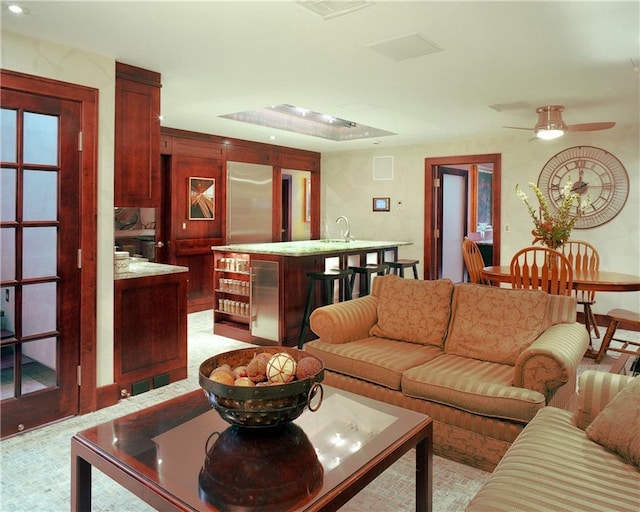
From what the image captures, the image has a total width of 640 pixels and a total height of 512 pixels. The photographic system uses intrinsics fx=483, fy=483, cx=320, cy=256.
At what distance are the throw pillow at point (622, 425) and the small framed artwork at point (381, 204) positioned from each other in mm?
5982

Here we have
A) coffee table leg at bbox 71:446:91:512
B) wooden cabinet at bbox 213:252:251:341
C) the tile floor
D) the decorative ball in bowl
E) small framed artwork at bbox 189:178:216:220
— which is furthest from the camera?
small framed artwork at bbox 189:178:216:220

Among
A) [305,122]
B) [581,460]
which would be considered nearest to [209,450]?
[581,460]

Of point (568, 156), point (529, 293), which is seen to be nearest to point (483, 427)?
point (529, 293)

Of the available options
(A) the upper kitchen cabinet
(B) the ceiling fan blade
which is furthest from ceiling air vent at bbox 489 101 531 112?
(A) the upper kitchen cabinet

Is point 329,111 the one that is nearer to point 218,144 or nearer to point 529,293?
point 218,144

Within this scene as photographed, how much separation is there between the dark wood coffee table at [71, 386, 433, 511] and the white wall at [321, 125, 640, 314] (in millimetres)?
5046

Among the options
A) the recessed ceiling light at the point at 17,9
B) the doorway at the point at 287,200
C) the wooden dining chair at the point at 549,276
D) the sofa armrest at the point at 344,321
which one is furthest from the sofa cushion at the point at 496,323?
the doorway at the point at 287,200

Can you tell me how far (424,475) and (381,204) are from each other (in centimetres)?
616

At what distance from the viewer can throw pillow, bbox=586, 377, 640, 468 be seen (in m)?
1.71

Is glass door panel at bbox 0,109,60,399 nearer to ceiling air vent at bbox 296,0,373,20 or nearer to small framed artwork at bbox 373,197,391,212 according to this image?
ceiling air vent at bbox 296,0,373,20

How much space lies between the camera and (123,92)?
3.49 meters

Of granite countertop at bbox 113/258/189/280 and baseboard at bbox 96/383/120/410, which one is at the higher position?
granite countertop at bbox 113/258/189/280

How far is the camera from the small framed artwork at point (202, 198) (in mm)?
6449

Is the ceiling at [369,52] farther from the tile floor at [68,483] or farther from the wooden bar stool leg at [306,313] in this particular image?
the tile floor at [68,483]
